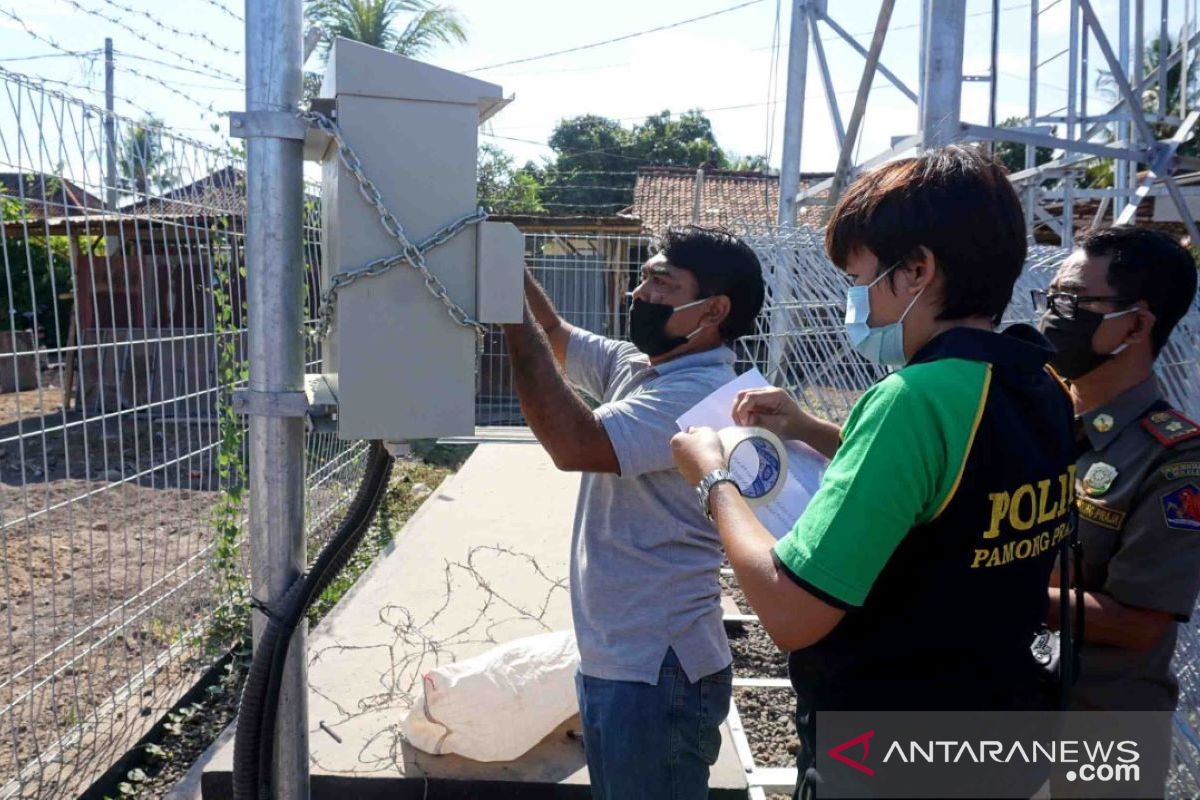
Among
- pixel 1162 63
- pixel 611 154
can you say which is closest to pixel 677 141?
pixel 611 154

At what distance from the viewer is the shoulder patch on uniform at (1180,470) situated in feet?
6.82

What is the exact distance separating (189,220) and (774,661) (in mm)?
3326

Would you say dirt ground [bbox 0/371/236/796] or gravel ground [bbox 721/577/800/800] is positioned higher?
dirt ground [bbox 0/371/236/796]

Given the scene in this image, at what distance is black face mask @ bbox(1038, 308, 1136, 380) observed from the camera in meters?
2.31

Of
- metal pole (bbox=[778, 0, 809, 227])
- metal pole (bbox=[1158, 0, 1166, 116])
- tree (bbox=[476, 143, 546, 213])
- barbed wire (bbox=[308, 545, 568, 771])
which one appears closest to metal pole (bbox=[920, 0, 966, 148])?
metal pole (bbox=[1158, 0, 1166, 116])

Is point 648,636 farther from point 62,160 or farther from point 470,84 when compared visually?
point 62,160

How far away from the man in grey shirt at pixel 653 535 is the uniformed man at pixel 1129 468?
757 mm

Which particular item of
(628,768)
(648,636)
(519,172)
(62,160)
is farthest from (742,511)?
(519,172)

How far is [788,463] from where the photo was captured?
1703 millimetres

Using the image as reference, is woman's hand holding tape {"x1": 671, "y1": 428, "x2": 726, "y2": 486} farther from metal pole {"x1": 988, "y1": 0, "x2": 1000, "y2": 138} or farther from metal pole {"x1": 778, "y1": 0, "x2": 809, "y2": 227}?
metal pole {"x1": 778, "y1": 0, "x2": 809, "y2": 227}

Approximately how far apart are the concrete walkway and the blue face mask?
212cm

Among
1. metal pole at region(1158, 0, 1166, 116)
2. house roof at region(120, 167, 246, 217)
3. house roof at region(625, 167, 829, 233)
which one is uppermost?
house roof at region(625, 167, 829, 233)

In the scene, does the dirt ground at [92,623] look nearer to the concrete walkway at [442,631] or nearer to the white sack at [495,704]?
the concrete walkway at [442,631]

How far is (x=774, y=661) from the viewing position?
15.7 feet
